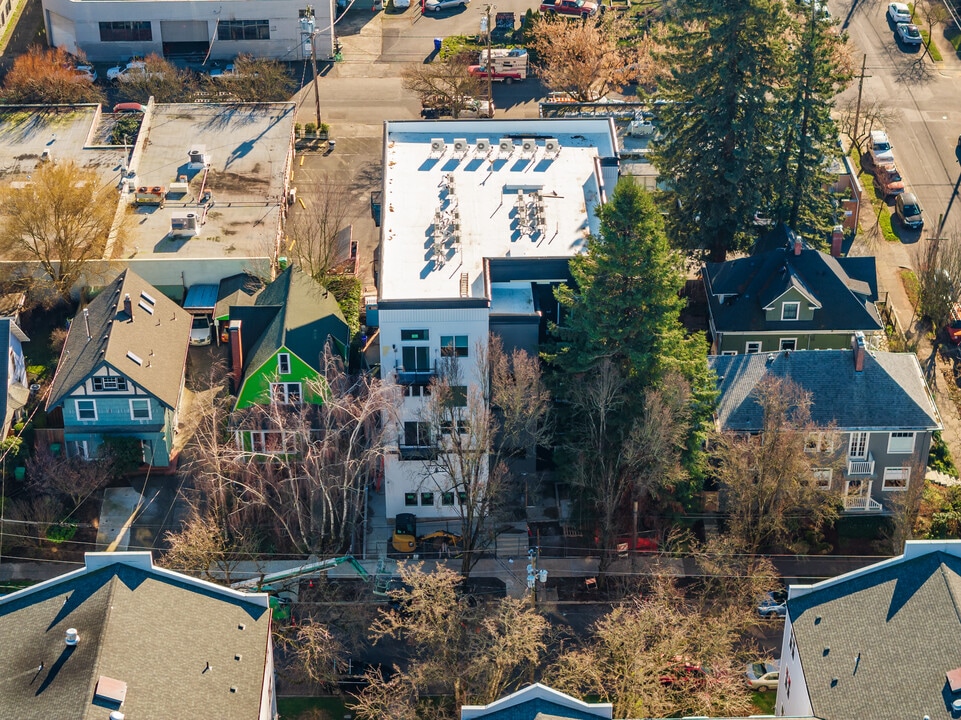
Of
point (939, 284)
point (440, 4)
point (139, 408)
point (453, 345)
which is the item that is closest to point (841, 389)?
point (939, 284)

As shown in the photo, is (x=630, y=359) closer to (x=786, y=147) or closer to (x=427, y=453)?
(x=427, y=453)

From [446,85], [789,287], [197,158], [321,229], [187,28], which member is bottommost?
[789,287]

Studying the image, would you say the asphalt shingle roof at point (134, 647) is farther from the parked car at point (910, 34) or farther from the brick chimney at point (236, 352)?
the parked car at point (910, 34)

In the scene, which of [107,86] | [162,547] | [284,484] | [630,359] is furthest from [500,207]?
[107,86]

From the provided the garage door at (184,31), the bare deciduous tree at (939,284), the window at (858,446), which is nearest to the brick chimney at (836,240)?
the bare deciduous tree at (939,284)

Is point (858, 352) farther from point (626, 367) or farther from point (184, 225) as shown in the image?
point (184, 225)

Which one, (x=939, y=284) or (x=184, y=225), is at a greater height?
(x=184, y=225)

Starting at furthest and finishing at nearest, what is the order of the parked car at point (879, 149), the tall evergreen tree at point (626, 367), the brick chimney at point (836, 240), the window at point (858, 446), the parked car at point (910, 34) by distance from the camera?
1. the parked car at point (910, 34)
2. the parked car at point (879, 149)
3. the brick chimney at point (836, 240)
4. the window at point (858, 446)
5. the tall evergreen tree at point (626, 367)
